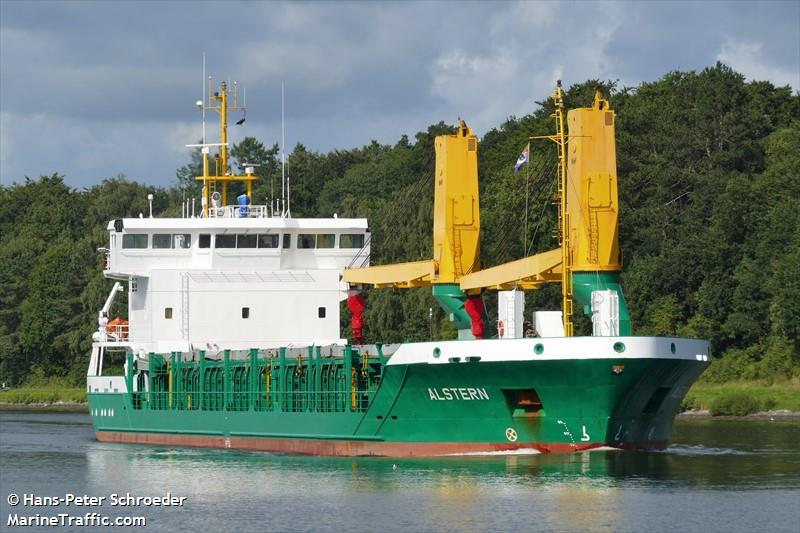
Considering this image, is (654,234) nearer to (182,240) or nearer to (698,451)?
(182,240)

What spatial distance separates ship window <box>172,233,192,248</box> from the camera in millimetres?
52469

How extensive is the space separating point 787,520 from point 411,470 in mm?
10493

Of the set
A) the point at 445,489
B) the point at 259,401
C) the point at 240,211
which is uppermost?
the point at 240,211

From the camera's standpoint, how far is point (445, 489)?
3528 centimetres

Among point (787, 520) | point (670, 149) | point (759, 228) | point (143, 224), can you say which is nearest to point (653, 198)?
point (670, 149)

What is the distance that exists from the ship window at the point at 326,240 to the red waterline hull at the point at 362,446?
7.42 metres

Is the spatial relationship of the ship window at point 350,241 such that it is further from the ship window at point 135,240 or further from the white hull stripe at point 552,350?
the white hull stripe at point 552,350

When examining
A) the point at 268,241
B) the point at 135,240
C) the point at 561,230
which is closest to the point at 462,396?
the point at 561,230

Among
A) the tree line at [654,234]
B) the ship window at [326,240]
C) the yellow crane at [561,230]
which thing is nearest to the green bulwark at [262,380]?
the yellow crane at [561,230]

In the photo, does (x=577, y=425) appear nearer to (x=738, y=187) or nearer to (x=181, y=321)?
(x=181, y=321)

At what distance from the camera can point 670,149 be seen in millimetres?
80688

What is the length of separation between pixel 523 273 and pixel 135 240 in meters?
16.5

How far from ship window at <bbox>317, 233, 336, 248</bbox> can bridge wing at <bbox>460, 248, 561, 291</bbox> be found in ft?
34.3

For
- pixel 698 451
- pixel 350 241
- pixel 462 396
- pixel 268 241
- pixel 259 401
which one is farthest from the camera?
pixel 350 241
